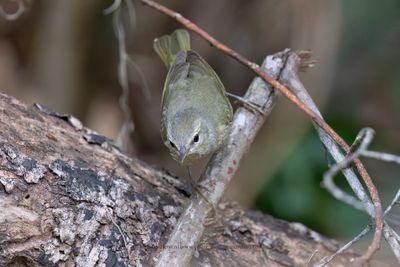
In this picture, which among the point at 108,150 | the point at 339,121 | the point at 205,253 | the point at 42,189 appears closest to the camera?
the point at 42,189

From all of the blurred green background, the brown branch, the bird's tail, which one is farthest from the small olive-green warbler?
the blurred green background

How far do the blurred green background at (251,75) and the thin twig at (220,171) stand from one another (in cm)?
136

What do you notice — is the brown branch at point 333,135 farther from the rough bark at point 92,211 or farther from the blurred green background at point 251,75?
the blurred green background at point 251,75

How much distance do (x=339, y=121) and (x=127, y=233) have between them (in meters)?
2.70

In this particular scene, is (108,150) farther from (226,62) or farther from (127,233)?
(226,62)

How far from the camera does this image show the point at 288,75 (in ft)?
11.9

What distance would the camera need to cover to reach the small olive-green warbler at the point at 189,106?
3.57 meters

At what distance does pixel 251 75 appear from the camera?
6.82m

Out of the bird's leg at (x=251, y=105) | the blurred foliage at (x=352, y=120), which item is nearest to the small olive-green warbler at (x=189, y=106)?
the bird's leg at (x=251, y=105)

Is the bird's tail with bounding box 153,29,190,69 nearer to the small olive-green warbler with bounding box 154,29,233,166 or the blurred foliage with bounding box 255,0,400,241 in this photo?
the small olive-green warbler with bounding box 154,29,233,166

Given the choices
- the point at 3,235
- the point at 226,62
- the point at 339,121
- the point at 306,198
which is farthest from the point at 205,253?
the point at 226,62

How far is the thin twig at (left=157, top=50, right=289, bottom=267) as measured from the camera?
2967mm

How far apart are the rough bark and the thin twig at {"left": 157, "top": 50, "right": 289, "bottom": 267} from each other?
0.39 ft

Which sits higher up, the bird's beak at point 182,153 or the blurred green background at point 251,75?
the blurred green background at point 251,75
